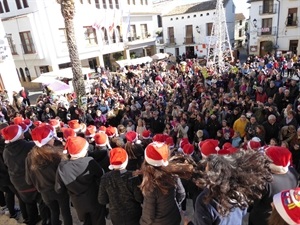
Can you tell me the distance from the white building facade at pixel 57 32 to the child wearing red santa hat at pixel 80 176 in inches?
767

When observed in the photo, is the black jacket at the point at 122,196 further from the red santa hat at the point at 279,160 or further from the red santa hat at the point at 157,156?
the red santa hat at the point at 279,160

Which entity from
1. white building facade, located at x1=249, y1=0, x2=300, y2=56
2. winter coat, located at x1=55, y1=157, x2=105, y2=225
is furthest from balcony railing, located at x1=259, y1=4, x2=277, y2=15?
winter coat, located at x1=55, y1=157, x2=105, y2=225

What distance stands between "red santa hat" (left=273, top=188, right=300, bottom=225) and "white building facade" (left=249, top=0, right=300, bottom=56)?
25404 millimetres

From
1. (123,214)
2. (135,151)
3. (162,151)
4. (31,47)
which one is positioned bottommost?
(123,214)

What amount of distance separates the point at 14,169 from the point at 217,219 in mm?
3085

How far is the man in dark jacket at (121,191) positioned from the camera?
9.19ft

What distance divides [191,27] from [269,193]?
33592 millimetres

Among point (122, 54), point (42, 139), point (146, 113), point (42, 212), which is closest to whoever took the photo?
point (42, 139)

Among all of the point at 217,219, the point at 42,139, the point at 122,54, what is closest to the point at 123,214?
the point at 217,219

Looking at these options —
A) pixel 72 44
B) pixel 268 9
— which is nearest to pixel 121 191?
pixel 72 44

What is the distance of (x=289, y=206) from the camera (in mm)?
1686

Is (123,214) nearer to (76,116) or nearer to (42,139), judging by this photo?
(42,139)

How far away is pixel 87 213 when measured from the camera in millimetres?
3367

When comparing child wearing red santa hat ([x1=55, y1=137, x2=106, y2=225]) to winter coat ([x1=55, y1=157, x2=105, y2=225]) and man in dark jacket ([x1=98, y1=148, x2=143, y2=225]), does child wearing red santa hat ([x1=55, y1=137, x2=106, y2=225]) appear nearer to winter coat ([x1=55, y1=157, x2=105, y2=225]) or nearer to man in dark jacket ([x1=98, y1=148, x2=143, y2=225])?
winter coat ([x1=55, y1=157, x2=105, y2=225])
